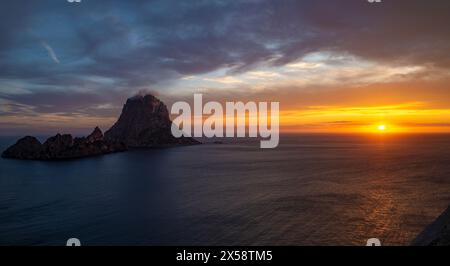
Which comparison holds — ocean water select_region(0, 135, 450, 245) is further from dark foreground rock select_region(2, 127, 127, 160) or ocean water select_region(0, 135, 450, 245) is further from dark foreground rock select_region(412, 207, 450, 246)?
dark foreground rock select_region(2, 127, 127, 160)

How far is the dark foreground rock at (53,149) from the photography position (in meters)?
111

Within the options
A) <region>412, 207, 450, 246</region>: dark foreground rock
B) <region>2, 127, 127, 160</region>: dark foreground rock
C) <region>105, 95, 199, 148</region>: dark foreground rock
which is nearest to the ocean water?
<region>412, 207, 450, 246</region>: dark foreground rock

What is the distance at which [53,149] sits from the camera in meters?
113

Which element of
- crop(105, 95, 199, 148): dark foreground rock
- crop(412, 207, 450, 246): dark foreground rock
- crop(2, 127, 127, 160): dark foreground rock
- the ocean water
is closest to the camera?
crop(412, 207, 450, 246): dark foreground rock

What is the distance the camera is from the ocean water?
32188 millimetres

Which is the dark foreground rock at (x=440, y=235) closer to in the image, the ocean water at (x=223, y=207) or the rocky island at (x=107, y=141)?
the ocean water at (x=223, y=207)

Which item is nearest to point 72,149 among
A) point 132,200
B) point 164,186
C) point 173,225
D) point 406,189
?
point 164,186

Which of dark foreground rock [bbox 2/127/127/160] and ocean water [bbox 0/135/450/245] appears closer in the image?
ocean water [bbox 0/135/450/245]

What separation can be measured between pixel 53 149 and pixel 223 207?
9058 centimetres

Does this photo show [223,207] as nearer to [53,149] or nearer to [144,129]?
[53,149]

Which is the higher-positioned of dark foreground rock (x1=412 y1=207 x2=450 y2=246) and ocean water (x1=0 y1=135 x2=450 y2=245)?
dark foreground rock (x1=412 y1=207 x2=450 y2=246)

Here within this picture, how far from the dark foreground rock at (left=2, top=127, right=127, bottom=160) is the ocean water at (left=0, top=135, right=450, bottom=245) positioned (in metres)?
34.0

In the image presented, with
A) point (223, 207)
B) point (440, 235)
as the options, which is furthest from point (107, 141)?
point (440, 235)
